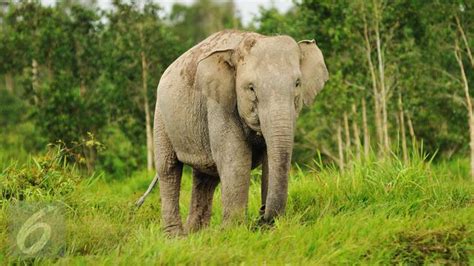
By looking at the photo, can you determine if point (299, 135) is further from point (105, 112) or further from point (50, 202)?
point (50, 202)

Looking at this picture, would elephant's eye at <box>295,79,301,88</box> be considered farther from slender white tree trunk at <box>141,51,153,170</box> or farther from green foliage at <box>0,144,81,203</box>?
slender white tree trunk at <box>141,51,153,170</box>

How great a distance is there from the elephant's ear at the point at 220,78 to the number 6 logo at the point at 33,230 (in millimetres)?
1600

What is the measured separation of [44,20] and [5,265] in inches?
687

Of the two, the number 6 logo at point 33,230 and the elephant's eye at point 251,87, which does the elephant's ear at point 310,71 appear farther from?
the number 6 logo at point 33,230

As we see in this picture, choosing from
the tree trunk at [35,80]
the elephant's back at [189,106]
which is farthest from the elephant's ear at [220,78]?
the tree trunk at [35,80]

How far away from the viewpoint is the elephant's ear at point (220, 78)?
6.39 meters

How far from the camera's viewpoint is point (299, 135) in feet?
85.0

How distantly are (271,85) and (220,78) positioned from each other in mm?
536

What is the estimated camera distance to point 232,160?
637cm

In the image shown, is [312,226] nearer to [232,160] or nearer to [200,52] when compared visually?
[232,160]

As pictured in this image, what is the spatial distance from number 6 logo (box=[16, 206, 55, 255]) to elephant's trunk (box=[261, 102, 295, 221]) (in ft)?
5.51

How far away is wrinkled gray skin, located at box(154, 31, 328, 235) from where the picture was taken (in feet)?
19.7

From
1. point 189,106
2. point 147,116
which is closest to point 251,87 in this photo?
point 189,106

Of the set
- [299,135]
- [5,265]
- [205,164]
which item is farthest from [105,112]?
[5,265]
